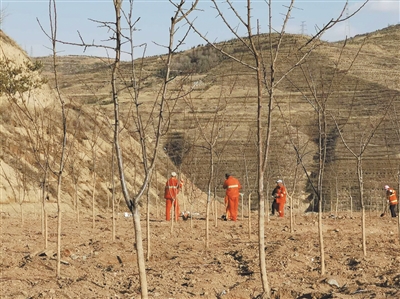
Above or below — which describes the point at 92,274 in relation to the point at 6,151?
below

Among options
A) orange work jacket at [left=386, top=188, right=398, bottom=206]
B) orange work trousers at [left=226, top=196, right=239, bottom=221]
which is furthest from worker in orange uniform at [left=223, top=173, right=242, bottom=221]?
orange work jacket at [left=386, top=188, right=398, bottom=206]

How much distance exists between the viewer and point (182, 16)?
7.50 meters

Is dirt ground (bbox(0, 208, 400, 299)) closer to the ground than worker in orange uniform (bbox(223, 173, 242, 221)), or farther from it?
closer to the ground

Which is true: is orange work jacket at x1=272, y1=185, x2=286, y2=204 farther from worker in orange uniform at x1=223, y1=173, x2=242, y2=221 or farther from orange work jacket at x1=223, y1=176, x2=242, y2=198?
orange work jacket at x1=223, y1=176, x2=242, y2=198

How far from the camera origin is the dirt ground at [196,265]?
34.7 ft

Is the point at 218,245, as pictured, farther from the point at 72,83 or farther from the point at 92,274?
the point at 72,83

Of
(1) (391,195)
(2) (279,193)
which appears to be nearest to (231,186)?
(2) (279,193)

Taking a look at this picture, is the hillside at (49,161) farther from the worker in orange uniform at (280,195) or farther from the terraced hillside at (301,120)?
the worker in orange uniform at (280,195)

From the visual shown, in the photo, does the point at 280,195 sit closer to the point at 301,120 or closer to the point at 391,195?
the point at 391,195

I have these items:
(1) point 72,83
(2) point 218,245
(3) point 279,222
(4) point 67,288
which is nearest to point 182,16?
(4) point 67,288

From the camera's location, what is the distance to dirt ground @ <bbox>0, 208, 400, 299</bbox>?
10.6 m

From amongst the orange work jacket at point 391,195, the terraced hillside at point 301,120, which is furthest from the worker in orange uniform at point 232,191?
the orange work jacket at point 391,195

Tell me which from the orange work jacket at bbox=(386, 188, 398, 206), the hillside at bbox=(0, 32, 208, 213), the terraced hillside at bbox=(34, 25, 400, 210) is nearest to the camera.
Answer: the orange work jacket at bbox=(386, 188, 398, 206)

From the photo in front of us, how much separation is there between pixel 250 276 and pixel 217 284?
997mm
